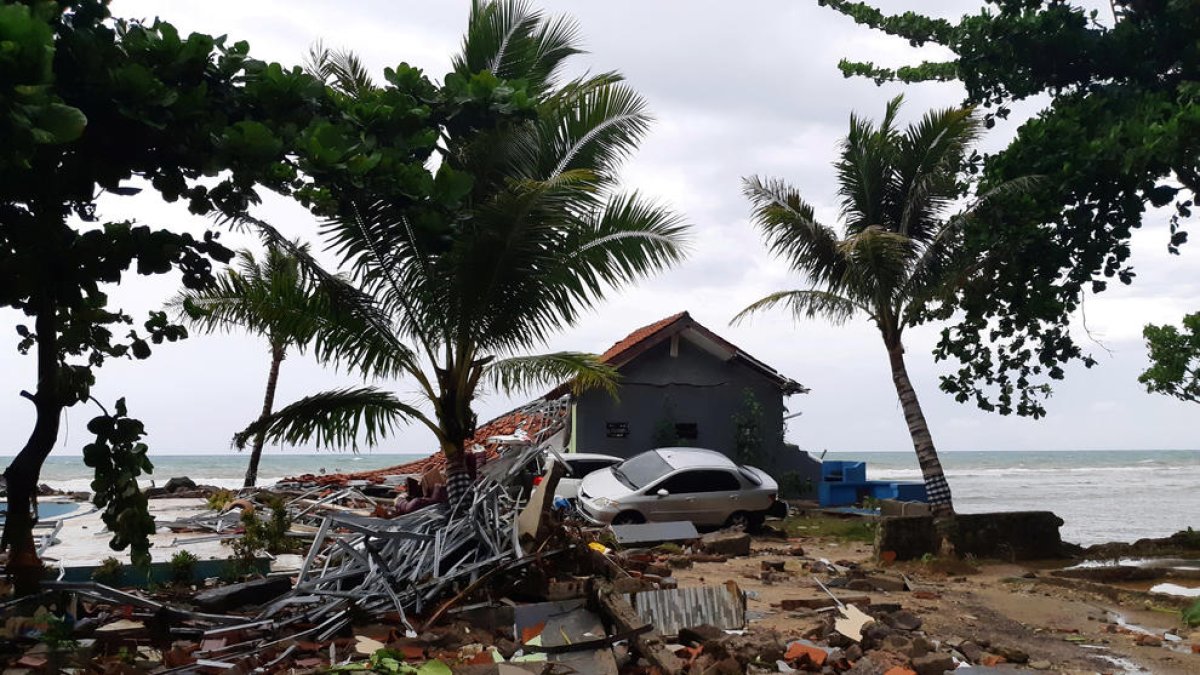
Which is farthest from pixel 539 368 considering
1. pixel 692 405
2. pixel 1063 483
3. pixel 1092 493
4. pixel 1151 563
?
pixel 1063 483

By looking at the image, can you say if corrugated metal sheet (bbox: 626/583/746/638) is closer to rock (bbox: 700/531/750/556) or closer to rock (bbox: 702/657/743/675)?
rock (bbox: 702/657/743/675)

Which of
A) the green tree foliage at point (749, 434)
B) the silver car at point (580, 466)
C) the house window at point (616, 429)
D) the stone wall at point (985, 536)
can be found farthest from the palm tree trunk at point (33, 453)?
the green tree foliage at point (749, 434)

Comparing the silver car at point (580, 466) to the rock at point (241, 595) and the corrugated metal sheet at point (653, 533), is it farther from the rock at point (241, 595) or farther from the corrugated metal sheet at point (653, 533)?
the rock at point (241, 595)

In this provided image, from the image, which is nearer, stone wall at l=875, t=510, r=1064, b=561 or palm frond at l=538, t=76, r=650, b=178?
palm frond at l=538, t=76, r=650, b=178

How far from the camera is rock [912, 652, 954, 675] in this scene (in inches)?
278

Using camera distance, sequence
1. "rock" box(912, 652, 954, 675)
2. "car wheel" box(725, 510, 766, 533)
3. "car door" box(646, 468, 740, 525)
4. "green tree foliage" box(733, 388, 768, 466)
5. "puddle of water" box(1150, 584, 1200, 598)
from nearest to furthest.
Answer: "rock" box(912, 652, 954, 675), "puddle of water" box(1150, 584, 1200, 598), "car door" box(646, 468, 740, 525), "car wheel" box(725, 510, 766, 533), "green tree foliage" box(733, 388, 768, 466)

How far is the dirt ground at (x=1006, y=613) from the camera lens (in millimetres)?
8719

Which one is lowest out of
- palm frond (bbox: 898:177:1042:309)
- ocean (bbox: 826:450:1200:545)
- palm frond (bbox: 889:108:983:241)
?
ocean (bbox: 826:450:1200:545)

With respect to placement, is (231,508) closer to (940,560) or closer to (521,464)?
(521,464)

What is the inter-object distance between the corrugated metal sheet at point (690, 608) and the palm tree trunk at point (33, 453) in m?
4.43

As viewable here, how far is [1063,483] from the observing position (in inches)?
2160

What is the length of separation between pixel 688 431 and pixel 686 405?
0.68 metres

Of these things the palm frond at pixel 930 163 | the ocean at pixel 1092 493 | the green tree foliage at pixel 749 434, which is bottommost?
the ocean at pixel 1092 493

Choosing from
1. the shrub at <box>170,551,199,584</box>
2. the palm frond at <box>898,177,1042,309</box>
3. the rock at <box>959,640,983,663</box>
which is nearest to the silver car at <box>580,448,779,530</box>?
the palm frond at <box>898,177,1042,309</box>
